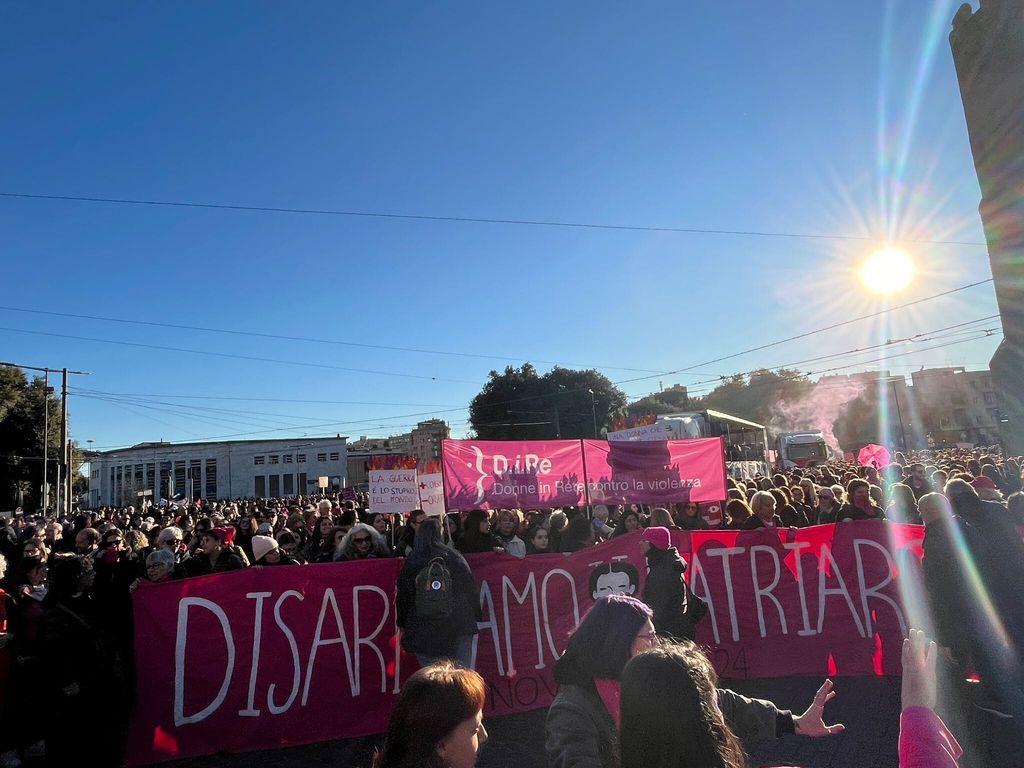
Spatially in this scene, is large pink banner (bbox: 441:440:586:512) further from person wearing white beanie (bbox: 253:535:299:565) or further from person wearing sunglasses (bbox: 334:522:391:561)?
person wearing white beanie (bbox: 253:535:299:565)

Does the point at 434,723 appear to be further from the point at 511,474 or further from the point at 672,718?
the point at 511,474

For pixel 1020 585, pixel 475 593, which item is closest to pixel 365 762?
pixel 475 593

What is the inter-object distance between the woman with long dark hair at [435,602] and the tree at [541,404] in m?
44.3

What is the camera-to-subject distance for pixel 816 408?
7938 centimetres

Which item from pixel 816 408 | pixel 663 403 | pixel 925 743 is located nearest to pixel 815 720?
pixel 925 743

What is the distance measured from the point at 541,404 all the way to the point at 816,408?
1826 inches

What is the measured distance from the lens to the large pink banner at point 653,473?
8.26 m

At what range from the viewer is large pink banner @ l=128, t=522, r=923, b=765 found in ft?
15.5

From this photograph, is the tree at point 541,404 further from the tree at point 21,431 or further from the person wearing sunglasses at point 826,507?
the person wearing sunglasses at point 826,507

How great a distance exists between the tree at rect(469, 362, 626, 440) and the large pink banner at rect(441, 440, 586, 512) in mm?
40807

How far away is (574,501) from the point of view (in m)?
8.16

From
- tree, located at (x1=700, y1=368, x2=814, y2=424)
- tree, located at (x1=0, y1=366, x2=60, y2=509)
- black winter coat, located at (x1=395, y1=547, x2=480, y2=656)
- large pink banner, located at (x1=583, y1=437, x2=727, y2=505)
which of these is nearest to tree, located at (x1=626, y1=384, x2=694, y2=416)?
tree, located at (x1=700, y1=368, x2=814, y2=424)

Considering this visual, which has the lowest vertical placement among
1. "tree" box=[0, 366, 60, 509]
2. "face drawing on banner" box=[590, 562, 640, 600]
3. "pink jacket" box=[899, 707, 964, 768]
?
"face drawing on banner" box=[590, 562, 640, 600]

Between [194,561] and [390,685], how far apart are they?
2.16 metres
